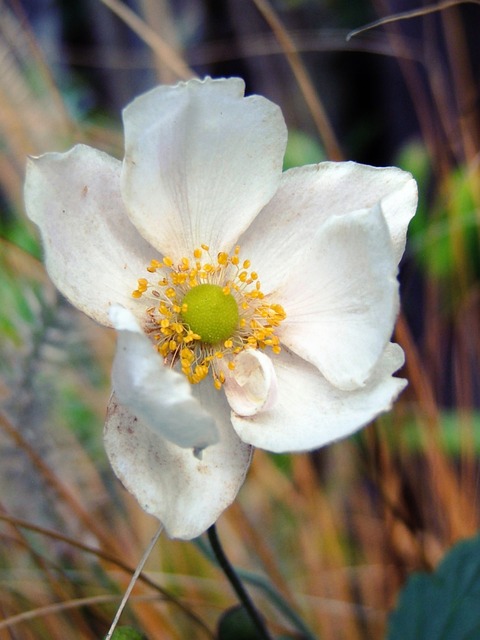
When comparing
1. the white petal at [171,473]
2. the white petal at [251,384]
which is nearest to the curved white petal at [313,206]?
the white petal at [251,384]

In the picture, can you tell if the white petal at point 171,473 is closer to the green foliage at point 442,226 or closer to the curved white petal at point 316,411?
the curved white petal at point 316,411

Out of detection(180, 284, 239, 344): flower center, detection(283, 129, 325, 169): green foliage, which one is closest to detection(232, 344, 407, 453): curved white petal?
detection(180, 284, 239, 344): flower center

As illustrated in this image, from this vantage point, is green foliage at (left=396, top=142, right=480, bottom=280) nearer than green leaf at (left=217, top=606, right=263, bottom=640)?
No

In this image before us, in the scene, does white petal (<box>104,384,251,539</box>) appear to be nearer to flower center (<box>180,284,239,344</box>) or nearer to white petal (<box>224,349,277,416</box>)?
white petal (<box>224,349,277,416</box>)

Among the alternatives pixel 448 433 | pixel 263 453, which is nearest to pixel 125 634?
pixel 263 453

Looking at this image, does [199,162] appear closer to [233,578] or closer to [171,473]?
[171,473]

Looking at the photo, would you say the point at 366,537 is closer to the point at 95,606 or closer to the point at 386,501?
the point at 386,501
